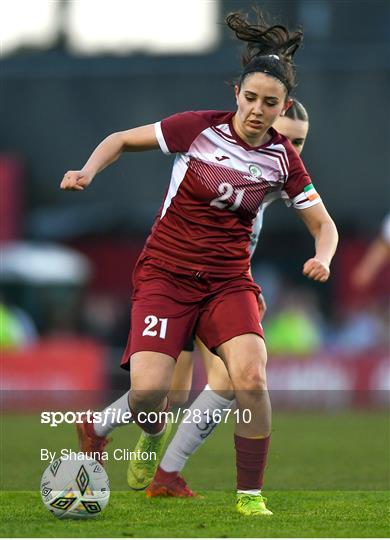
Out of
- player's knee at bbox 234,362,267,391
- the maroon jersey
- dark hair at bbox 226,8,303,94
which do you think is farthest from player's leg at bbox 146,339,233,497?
dark hair at bbox 226,8,303,94

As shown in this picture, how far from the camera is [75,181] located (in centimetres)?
673

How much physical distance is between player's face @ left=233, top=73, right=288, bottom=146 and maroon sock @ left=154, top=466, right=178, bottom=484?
85.5 inches

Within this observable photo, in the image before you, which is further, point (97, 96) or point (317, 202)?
point (97, 96)

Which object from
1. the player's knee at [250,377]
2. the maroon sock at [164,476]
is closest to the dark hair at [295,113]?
the player's knee at [250,377]

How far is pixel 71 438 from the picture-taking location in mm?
12711

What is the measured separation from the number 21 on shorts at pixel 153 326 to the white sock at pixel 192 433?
3.02 ft

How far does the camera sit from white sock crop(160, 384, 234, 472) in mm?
7914

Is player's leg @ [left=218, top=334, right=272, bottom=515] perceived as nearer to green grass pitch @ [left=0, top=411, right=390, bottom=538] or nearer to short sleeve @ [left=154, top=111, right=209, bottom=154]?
green grass pitch @ [left=0, top=411, right=390, bottom=538]

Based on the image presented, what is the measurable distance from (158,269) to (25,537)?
188cm

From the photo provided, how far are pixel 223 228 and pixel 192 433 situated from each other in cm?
139

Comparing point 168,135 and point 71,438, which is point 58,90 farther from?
point 168,135

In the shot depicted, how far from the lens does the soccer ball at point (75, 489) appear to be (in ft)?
22.0

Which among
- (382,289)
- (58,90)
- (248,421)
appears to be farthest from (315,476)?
(58,90)

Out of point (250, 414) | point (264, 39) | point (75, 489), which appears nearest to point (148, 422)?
point (250, 414)
